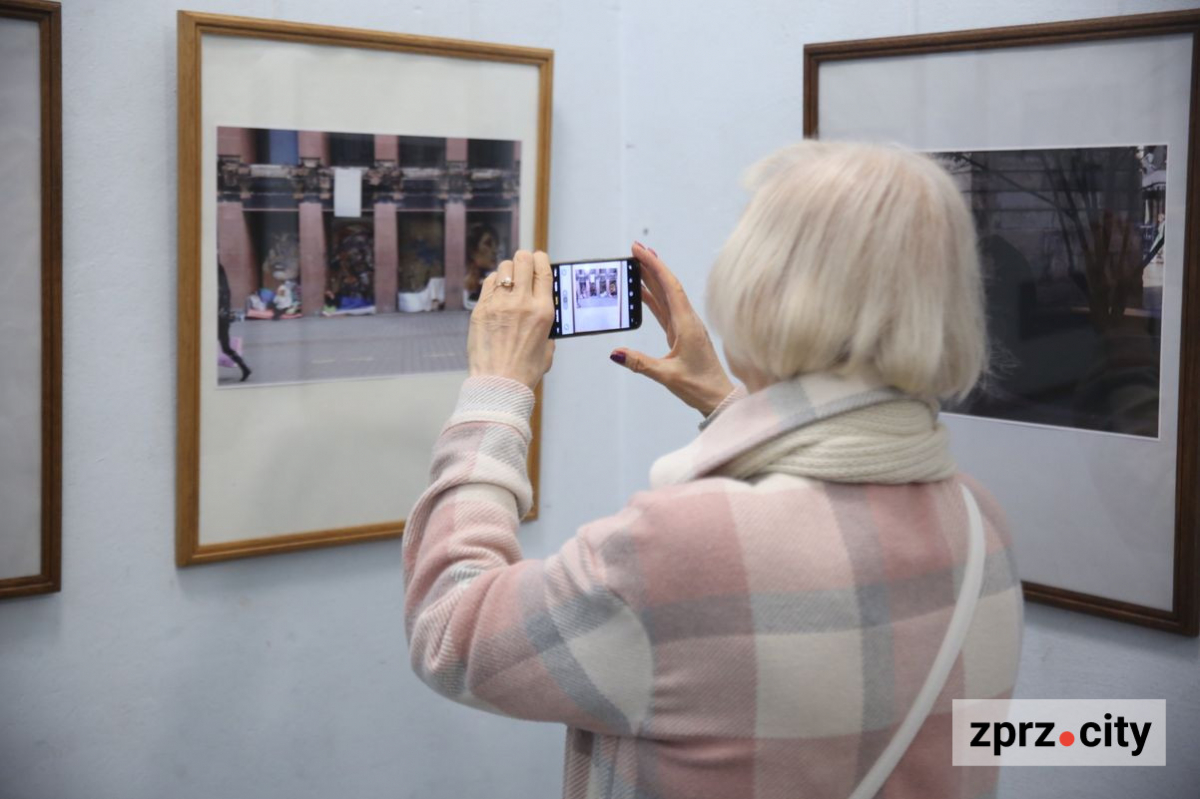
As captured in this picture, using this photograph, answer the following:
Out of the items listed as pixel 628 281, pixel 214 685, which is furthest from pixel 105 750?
pixel 628 281

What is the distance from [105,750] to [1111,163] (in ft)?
4.64

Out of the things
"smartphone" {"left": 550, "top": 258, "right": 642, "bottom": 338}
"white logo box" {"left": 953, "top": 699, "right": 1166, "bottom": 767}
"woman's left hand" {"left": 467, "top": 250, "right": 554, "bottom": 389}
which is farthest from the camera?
"white logo box" {"left": 953, "top": 699, "right": 1166, "bottom": 767}

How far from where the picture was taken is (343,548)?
5.31 ft

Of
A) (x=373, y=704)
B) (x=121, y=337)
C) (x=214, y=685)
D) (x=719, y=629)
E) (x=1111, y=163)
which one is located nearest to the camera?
(x=719, y=629)

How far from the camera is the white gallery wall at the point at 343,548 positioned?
53.6 inches

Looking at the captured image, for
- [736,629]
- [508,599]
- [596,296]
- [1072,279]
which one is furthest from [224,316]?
[1072,279]

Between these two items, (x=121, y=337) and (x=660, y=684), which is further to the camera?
(x=121, y=337)

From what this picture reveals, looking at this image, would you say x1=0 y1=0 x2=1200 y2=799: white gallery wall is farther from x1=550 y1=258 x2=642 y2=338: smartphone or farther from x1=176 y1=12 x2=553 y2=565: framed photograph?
x1=550 y1=258 x2=642 y2=338: smartphone

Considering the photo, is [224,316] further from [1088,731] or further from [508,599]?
[1088,731]

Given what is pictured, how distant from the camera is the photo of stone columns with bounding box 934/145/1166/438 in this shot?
125 centimetres

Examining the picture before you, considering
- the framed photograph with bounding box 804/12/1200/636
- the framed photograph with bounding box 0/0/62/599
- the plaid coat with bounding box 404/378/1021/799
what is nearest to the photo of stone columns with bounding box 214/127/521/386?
the framed photograph with bounding box 0/0/62/599

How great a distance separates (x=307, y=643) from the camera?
1.60 metres

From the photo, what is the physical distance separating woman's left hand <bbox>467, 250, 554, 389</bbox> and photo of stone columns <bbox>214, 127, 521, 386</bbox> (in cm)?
51

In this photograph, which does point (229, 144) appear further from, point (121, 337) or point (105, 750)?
point (105, 750)
